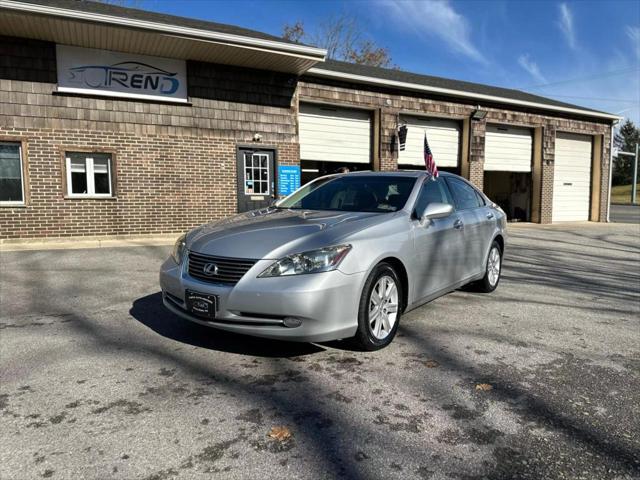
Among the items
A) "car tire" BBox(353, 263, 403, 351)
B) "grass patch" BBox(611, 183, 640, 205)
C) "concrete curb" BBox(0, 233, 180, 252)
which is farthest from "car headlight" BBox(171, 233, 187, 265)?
"grass patch" BBox(611, 183, 640, 205)

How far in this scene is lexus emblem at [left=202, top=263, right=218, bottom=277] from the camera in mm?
3565

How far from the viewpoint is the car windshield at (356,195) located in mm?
4500

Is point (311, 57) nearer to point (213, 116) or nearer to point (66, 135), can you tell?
point (213, 116)

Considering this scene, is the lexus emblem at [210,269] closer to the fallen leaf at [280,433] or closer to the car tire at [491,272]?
the fallen leaf at [280,433]

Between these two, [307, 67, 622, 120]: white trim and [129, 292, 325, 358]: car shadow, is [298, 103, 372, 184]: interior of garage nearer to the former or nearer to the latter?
[307, 67, 622, 120]: white trim

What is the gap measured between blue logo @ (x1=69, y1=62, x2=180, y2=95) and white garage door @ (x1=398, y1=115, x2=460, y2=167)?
7.37 m

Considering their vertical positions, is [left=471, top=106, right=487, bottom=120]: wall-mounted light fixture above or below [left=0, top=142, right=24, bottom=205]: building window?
above

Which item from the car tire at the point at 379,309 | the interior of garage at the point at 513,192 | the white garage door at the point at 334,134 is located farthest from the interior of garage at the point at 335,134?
the car tire at the point at 379,309

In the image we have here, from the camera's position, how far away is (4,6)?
28.6 feet

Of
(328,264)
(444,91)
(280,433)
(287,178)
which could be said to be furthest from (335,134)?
(280,433)

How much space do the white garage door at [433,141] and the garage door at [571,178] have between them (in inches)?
210

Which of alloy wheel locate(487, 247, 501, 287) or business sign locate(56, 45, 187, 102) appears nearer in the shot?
alloy wheel locate(487, 247, 501, 287)

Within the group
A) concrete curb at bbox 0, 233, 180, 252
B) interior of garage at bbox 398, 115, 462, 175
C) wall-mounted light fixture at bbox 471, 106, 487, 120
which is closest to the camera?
concrete curb at bbox 0, 233, 180, 252

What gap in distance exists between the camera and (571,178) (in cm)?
2011
